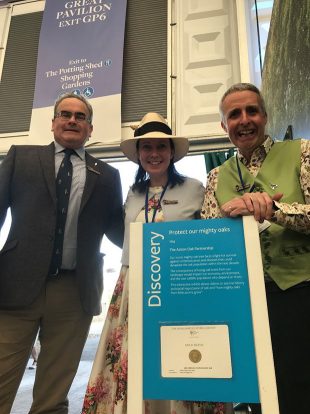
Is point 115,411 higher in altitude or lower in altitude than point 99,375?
lower

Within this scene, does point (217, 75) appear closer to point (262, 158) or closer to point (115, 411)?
point (262, 158)

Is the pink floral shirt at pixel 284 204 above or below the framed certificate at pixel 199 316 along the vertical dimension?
above

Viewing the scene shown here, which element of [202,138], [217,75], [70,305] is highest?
[217,75]

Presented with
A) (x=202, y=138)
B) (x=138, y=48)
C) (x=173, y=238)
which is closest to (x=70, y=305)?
(x=173, y=238)

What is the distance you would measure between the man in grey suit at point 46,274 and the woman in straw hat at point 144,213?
0.58 feet

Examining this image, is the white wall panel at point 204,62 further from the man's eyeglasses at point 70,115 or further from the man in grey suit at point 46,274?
the man in grey suit at point 46,274

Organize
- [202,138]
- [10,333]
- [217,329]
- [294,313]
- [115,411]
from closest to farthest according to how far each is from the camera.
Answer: [217,329] → [294,313] → [115,411] → [10,333] → [202,138]

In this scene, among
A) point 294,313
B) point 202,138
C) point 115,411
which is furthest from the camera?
point 202,138

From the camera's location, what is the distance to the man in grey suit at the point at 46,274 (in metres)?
1.50

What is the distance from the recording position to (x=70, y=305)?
1573mm

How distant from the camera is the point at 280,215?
38.9 inches

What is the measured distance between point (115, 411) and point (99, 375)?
144mm

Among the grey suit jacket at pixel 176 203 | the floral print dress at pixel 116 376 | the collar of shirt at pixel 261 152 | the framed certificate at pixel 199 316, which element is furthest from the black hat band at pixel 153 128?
the framed certificate at pixel 199 316

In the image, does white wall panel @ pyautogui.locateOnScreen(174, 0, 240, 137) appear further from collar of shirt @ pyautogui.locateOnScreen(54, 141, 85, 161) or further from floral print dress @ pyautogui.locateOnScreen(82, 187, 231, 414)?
floral print dress @ pyautogui.locateOnScreen(82, 187, 231, 414)
